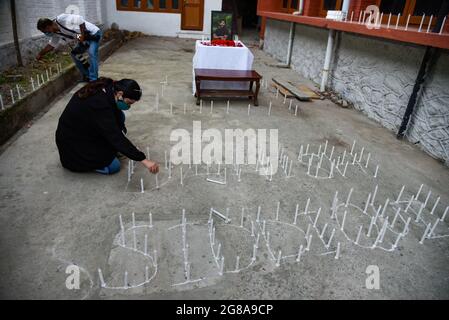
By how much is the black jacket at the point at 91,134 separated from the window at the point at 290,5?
38.2 ft

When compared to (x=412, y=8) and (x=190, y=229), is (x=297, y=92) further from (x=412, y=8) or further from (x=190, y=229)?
(x=190, y=229)

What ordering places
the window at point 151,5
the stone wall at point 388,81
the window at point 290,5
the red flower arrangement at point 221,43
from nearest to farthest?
the stone wall at point 388,81 → the red flower arrangement at point 221,43 → the window at point 290,5 → the window at point 151,5

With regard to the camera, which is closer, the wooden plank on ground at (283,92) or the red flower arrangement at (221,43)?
the red flower arrangement at (221,43)

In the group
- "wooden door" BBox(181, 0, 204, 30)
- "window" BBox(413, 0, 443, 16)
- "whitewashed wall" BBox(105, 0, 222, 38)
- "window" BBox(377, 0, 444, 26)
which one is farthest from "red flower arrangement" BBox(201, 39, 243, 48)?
"wooden door" BBox(181, 0, 204, 30)

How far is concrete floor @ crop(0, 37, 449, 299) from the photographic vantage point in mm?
2605

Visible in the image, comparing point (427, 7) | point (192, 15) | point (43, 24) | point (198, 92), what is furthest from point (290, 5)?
point (43, 24)

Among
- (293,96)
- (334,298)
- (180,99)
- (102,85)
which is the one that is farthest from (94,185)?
(293,96)

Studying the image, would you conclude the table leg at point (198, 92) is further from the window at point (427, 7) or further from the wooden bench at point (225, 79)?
the window at point (427, 7)

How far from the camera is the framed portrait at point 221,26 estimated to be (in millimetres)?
8578

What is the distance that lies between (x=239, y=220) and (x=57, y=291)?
1.77m

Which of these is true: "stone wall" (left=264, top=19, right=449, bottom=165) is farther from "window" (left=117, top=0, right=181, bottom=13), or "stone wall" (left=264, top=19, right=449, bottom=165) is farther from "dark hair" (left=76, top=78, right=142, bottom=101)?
"window" (left=117, top=0, right=181, bottom=13)

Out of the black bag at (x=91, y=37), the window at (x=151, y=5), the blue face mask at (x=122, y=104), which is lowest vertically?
the blue face mask at (x=122, y=104)

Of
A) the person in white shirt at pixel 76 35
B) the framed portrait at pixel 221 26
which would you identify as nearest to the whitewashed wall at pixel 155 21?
the framed portrait at pixel 221 26

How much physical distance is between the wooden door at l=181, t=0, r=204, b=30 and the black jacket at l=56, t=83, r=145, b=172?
15.1 m
